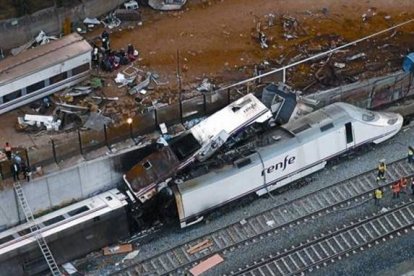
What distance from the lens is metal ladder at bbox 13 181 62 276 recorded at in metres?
26.1

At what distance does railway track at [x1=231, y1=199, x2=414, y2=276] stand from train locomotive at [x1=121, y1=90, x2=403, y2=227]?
2.67m

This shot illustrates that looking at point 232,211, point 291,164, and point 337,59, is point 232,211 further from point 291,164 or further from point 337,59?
point 337,59

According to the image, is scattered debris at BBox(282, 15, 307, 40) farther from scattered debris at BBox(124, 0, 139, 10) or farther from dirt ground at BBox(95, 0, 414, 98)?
scattered debris at BBox(124, 0, 139, 10)

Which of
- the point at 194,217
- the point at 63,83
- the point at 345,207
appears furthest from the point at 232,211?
the point at 63,83

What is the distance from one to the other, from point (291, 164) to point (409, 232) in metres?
4.39

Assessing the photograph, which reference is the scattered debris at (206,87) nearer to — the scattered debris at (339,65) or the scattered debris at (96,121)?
the scattered debris at (96,121)

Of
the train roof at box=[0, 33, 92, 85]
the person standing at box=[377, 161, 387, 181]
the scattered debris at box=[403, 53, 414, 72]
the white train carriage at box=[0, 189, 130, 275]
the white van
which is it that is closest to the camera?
the white train carriage at box=[0, 189, 130, 275]

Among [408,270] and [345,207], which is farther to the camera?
[345,207]

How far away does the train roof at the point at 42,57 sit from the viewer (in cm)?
2941

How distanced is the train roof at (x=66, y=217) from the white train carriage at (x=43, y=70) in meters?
4.58

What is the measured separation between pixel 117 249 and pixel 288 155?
6.34m

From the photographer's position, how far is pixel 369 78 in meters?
31.7

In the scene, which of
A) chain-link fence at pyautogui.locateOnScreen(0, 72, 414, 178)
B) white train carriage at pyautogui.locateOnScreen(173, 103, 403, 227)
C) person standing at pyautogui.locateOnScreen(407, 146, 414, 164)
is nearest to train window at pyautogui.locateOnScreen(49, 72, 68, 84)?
chain-link fence at pyautogui.locateOnScreen(0, 72, 414, 178)

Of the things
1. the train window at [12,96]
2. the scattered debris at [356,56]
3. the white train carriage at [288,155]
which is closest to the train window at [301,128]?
the white train carriage at [288,155]
